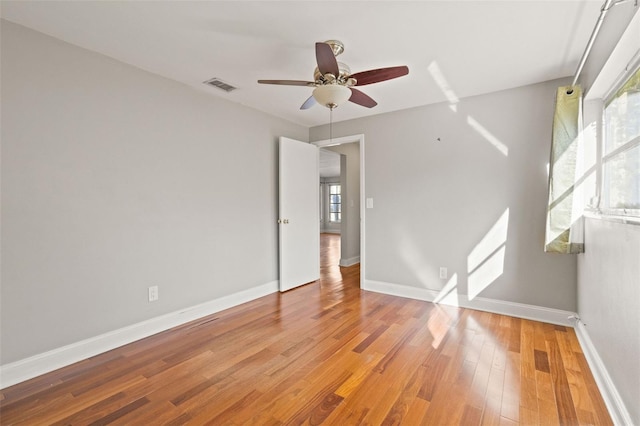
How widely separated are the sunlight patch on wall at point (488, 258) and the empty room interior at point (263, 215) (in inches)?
0.8

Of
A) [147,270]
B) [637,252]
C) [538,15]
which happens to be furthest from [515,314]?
[147,270]

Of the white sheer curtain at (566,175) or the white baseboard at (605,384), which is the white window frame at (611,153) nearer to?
the white sheer curtain at (566,175)

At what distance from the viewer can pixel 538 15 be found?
188cm

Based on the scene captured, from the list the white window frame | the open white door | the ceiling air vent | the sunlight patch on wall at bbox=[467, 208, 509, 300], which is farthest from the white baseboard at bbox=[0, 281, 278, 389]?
the white window frame

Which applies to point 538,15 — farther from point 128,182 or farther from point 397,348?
point 128,182

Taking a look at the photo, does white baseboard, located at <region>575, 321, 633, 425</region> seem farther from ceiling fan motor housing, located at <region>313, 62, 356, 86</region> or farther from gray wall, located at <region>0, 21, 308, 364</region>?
gray wall, located at <region>0, 21, 308, 364</region>

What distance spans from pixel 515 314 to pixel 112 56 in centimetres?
448

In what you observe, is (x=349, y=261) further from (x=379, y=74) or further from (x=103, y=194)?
(x=103, y=194)

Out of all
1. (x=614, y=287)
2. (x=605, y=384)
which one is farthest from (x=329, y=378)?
(x=614, y=287)

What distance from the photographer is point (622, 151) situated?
6.25 ft

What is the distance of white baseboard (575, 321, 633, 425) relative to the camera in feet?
4.91

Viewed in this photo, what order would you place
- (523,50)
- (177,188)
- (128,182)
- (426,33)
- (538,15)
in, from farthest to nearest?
(177,188)
(128,182)
(523,50)
(426,33)
(538,15)

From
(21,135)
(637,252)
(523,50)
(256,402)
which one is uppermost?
(523,50)

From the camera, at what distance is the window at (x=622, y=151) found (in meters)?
1.70
